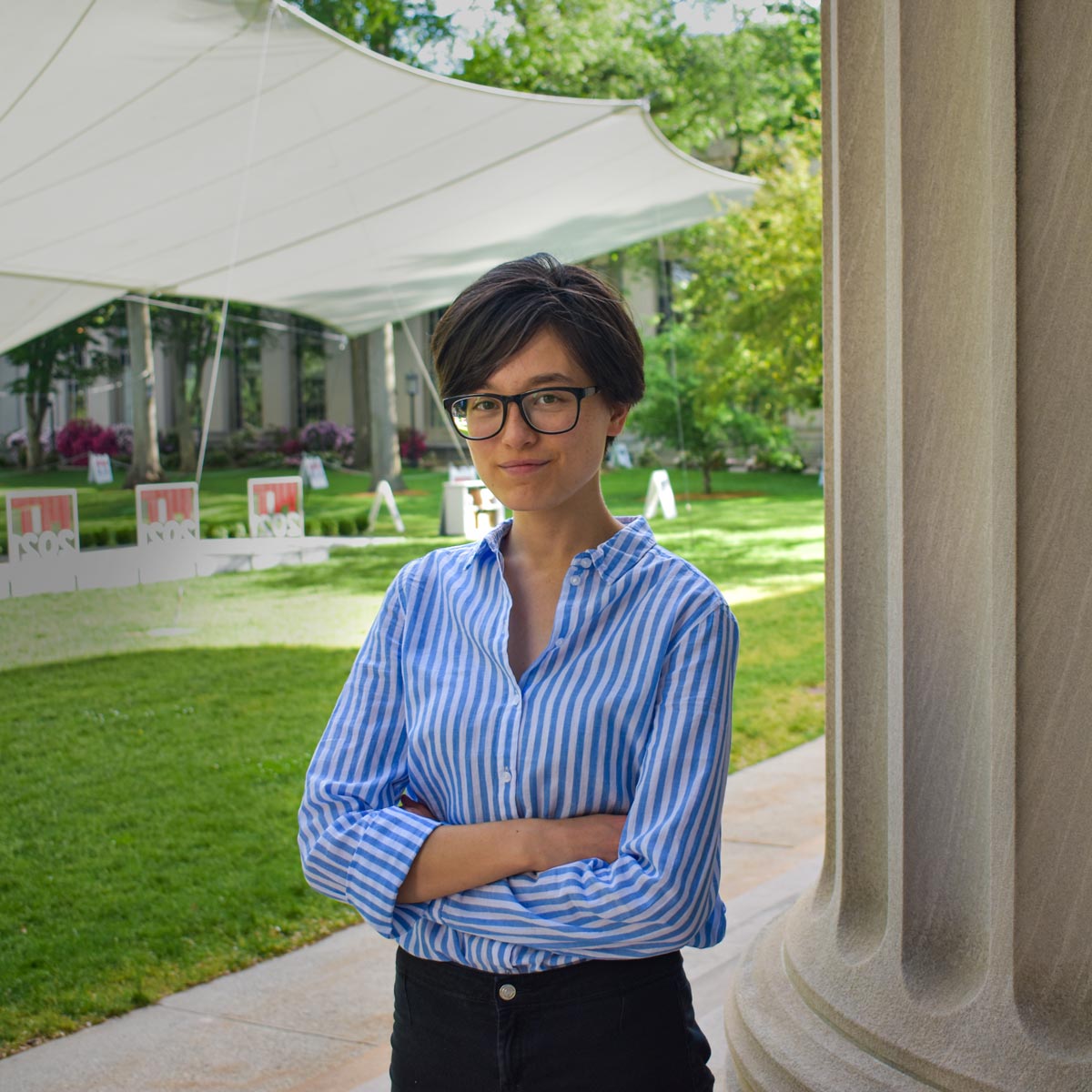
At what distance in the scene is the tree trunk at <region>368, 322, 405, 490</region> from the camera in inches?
480

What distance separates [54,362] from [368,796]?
6123mm

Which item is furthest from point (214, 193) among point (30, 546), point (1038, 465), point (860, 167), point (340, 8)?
point (340, 8)

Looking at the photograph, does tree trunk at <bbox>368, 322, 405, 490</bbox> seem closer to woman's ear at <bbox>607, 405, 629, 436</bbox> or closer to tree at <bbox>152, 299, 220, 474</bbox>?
tree at <bbox>152, 299, 220, 474</bbox>

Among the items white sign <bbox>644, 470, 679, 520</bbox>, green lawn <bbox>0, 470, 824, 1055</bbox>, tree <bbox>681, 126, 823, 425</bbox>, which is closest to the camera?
green lawn <bbox>0, 470, 824, 1055</bbox>

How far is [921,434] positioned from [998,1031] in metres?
0.96

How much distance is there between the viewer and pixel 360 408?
13.3 meters

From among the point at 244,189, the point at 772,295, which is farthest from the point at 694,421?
the point at 244,189

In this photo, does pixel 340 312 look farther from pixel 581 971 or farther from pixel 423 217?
pixel 581 971

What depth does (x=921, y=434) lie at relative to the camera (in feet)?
6.69

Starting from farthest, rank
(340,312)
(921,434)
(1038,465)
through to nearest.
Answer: (340,312), (921,434), (1038,465)

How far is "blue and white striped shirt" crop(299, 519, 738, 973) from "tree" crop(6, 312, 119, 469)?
221 inches

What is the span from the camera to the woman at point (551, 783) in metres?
1.36

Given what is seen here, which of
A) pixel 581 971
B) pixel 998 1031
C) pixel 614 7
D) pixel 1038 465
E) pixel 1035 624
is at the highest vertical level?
pixel 614 7

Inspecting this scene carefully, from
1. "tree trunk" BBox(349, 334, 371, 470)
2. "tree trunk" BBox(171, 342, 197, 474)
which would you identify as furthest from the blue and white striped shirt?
"tree trunk" BBox(349, 334, 371, 470)
